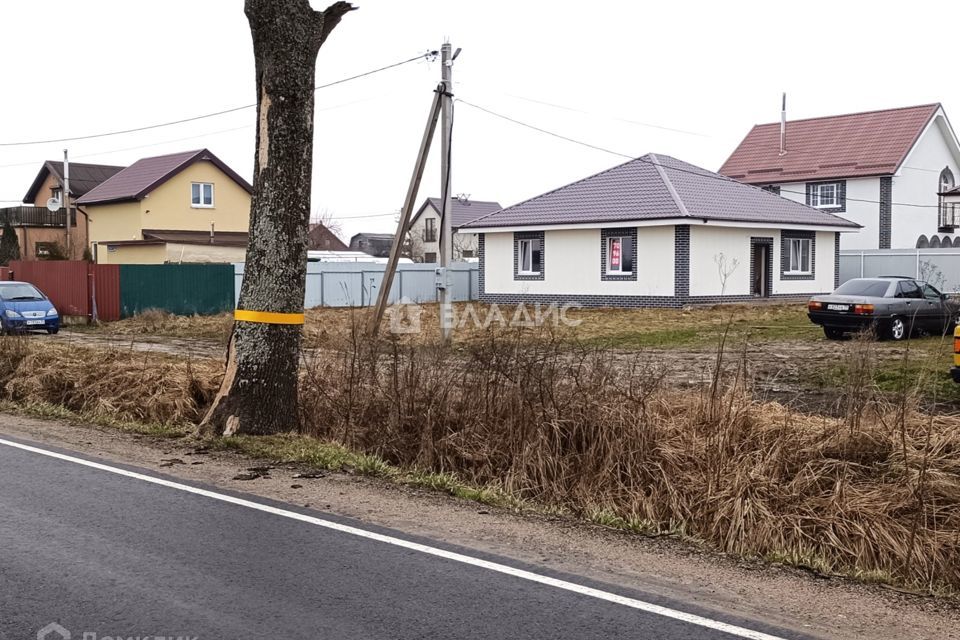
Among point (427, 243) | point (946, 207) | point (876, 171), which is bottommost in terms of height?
point (946, 207)

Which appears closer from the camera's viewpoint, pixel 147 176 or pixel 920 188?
pixel 920 188

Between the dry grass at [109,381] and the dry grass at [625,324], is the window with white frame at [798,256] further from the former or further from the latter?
the dry grass at [109,381]

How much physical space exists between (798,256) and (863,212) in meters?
12.5

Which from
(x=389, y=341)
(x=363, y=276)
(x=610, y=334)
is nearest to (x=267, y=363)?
(x=389, y=341)

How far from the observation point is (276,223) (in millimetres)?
9711

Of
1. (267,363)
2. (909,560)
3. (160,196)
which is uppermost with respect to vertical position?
(160,196)

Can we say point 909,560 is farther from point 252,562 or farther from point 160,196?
point 160,196

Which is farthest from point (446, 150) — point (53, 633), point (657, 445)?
point (53, 633)

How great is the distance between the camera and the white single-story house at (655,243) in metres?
31.5

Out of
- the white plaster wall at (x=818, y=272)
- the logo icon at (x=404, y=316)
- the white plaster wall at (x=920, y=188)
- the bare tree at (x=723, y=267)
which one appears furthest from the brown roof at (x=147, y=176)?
the white plaster wall at (x=920, y=188)

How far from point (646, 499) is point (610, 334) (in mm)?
14854

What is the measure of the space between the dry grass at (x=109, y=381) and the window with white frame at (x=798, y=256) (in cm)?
2660

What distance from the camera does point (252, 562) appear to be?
5695 millimetres

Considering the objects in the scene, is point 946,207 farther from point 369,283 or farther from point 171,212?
point 171,212
